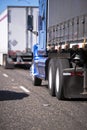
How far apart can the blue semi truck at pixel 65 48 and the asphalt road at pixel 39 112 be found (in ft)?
1.54

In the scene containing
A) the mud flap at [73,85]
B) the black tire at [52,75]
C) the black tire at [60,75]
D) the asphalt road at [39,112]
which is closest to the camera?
the asphalt road at [39,112]

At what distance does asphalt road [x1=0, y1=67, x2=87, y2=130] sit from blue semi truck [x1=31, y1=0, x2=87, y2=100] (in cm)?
47

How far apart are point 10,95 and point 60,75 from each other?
2069 millimetres

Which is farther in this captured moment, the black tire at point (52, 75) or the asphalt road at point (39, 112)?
the black tire at point (52, 75)

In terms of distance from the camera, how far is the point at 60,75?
13.5 meters

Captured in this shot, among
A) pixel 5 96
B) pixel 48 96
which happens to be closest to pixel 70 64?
pixel 48 96

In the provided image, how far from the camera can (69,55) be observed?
46.1ft

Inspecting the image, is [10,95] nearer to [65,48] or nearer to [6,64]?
[65,48]

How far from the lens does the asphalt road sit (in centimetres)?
942

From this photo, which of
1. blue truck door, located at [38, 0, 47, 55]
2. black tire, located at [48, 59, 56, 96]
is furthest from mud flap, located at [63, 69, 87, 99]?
blue truck door, located at [38, 0, 47, 55]

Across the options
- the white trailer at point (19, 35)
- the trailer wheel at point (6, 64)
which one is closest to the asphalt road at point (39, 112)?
the white trailer at point (19, 35)

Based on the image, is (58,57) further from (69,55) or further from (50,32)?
(50,32)

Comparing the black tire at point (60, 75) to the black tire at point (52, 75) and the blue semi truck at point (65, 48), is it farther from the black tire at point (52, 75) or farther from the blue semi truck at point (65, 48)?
the black tire at point (52, 75)

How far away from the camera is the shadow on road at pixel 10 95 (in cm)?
1389
